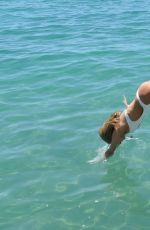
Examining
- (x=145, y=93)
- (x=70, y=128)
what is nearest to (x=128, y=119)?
(x=145, y=93)

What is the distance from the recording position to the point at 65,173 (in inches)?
320

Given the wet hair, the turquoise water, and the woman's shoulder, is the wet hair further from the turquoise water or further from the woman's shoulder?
the turquoise water

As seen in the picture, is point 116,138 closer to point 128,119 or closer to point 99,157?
point 128,119

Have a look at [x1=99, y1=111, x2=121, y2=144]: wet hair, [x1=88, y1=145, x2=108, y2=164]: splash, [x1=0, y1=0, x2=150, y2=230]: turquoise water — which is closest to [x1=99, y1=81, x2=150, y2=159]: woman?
[x1=99, y1=111, x2=121, y2=144]: wet hair

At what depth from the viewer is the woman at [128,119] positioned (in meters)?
6.70

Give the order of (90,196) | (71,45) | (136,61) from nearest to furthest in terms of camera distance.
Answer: (90,196)
(136,61)
(71,45)

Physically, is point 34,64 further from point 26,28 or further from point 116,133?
point 116,133

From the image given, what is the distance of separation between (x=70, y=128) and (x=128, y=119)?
2823 mm

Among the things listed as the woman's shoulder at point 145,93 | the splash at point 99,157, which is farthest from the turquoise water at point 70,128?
the woman's shoulder at point 145,93

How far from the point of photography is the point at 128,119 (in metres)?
6.92

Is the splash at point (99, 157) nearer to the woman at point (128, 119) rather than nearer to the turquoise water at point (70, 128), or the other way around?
the turquoise water at point (70, 128)

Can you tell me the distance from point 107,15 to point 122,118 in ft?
46.4

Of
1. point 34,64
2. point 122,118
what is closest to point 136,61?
point 34,64

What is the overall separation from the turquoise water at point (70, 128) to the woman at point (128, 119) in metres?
0.93
